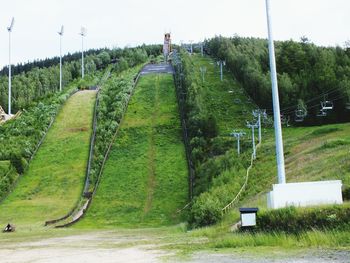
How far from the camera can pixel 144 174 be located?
53750mm

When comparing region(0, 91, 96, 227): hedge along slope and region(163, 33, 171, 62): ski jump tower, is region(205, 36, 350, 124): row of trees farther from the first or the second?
region(163, 33, 171, 62): ski jump tower

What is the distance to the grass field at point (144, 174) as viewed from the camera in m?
43.8

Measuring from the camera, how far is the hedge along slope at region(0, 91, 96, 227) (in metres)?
45.2

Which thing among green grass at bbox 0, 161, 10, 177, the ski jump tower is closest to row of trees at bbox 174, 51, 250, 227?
green grass at bbox 0, 161, 10, 177

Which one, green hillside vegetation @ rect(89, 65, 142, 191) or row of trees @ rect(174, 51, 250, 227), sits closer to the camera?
row of trees @ rect(174, 51, 250, 227)

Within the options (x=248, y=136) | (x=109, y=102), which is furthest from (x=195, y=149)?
(x=109, y=102)

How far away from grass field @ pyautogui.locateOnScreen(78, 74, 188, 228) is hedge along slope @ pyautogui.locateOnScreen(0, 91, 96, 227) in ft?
10.3

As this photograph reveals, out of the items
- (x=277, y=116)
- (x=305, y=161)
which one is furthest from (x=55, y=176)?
(x=277, y=116)

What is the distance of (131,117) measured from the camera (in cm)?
7312

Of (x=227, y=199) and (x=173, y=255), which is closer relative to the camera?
(x=173, y=255)

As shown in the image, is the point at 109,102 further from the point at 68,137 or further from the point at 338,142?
the point at 338,142

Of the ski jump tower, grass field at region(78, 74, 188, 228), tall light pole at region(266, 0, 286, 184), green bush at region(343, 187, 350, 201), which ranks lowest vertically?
grass field at region(78, 74, 188, 228)

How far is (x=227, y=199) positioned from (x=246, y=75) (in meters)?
52.0

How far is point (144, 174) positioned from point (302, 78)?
3104cm
